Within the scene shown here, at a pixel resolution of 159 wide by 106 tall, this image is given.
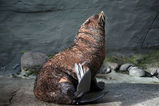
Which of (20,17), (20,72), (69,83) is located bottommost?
(20,72)

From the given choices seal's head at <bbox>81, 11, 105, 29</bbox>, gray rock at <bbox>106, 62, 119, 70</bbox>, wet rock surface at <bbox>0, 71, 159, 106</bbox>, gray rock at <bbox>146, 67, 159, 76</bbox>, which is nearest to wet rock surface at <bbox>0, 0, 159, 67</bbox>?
gray rock at <bbox>106, 62, 119, 70</bbox>

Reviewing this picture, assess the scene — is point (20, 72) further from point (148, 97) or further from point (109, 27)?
point (148, 97)

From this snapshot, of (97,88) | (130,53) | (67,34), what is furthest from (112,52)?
(97,88)

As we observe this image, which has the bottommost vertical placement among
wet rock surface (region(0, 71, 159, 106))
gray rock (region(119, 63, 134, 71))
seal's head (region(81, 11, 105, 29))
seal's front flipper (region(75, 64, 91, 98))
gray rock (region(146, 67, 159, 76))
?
gray rock (region(146, 67, 159, 76))

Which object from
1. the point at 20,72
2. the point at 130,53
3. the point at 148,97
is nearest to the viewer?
the point at 148,97

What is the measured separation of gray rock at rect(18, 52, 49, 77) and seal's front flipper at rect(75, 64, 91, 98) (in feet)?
8.84

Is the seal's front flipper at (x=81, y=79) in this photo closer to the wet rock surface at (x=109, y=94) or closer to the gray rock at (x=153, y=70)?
the wet rock surface at (x=109, y=94)

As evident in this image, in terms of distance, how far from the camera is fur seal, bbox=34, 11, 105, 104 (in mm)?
4148

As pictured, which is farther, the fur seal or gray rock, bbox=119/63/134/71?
gray rock, bbox=119/63/134/71

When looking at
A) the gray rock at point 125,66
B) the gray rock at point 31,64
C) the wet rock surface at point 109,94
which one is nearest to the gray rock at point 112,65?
the gray rock at point 125,66

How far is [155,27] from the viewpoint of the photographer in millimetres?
7914

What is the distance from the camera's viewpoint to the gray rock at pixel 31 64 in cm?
661

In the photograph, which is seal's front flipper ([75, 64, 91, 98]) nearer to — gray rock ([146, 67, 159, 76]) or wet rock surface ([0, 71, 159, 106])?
wet rock surface ([0, 71, 159, 106])

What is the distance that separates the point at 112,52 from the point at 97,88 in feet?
9.62
